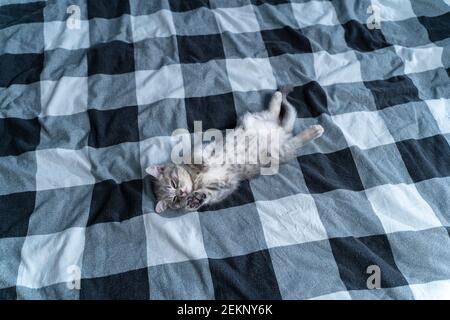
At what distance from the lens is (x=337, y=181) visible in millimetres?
1193

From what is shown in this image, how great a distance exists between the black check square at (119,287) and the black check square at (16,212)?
→ 0.95 ft

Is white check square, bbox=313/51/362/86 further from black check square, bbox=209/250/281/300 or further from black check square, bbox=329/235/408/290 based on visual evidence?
black check square, bbox=209/250/281/300

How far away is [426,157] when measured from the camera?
1.22 metres

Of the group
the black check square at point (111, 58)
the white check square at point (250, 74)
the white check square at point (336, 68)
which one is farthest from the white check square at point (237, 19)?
the black check square at point (111, 58)

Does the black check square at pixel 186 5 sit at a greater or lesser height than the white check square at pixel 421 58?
greater

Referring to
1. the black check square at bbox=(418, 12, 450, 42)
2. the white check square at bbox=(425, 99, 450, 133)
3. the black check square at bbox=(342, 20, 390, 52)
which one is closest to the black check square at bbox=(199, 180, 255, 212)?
the white check square at bbox=(425, 99, 450, 133)

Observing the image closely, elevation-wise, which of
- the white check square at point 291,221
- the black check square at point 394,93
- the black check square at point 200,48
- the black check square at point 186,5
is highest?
the black check square at point 186,5

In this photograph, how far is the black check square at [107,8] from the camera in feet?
5.35

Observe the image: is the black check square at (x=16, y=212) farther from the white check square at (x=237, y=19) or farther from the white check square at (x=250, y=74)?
the white check square at (x=237, y=19)

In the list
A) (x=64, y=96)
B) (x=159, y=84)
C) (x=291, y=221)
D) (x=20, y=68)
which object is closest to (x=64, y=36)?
(x=20, y=68)

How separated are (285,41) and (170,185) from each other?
876 millimetres

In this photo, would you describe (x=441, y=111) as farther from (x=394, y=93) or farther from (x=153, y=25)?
(x=153, y=25)

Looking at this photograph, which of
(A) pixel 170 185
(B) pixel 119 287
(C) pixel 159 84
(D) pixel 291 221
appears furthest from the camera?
(C) pixel 159 84

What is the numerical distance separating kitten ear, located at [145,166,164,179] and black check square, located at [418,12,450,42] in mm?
1339
